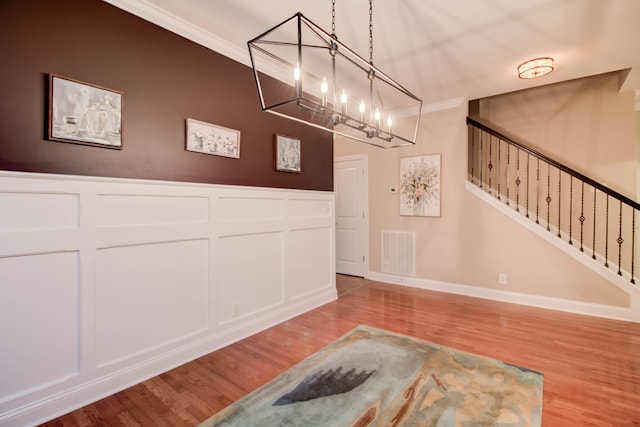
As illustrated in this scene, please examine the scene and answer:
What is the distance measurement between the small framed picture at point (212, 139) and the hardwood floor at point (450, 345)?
1.82 m

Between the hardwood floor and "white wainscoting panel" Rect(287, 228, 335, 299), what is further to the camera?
"white wainscoting panel" Rect(287, 228, 335, 299)

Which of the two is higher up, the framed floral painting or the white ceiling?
the white ceiling

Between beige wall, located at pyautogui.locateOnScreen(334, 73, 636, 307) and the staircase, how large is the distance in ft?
0.65

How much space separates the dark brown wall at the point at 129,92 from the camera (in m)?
1.70

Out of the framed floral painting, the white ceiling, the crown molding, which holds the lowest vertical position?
the framed floral painting

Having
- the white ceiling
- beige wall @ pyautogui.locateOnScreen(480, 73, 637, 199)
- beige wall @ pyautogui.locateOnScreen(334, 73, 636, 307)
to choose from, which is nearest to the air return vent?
beige wall @ pyautogui.locateOnScreen(334, 73, 636, 307)

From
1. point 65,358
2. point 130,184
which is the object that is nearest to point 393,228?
point 130,184

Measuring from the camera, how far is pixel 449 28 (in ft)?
8.52

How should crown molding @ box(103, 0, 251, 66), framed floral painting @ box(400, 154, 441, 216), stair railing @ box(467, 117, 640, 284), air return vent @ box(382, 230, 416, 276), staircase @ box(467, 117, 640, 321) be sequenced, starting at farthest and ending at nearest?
→ air return vent @ box(382, 230, 416, 276) < framed floral painting @ box(400, 154, 441, 216) < stair railing @ box(467, 117, 640, 284) < staircase @ box(467, 117, 640, 321) < crown molding @ box(103, 0, 251, 66)

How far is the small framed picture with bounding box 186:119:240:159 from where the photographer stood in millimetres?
2514

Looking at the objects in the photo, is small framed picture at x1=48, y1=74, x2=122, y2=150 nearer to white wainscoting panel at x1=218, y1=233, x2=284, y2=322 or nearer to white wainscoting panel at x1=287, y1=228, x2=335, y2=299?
white wainscoting panel at x1=218, y1=233, x2=284, y2=322

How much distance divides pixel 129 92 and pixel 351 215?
402 cm

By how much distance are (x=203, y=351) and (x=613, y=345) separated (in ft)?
12.3

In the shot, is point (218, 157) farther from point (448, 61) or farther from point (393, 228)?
point (393, 228)
